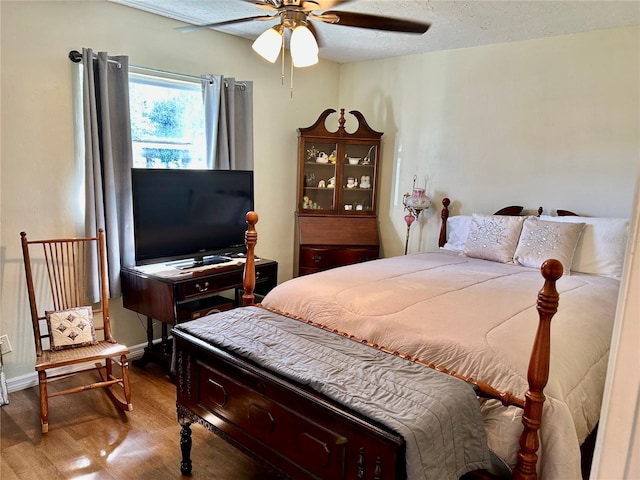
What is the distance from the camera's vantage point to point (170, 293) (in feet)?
9.58

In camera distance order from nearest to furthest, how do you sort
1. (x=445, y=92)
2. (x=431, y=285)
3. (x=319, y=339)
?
(x=319, y=339) → (x=431, y=285) → (x=445, y=92)

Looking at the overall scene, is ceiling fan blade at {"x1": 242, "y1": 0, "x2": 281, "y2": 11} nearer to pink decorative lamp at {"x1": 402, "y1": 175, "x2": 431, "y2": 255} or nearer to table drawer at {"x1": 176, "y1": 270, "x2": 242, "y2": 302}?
table drawer at {"x1": 176, "y1": 270, "x2": 242, "y2": 302}

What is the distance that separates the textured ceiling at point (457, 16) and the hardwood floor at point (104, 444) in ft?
7.94

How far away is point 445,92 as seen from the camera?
4078mm

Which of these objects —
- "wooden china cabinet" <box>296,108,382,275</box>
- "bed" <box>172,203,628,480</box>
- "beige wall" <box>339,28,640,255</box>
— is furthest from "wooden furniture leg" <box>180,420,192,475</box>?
"beige wall" <box>339,28,640,255</box>

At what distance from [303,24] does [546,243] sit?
2.18 m

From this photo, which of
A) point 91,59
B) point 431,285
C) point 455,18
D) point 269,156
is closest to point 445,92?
point 455,18

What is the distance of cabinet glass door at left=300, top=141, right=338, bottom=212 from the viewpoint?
14.6 feet

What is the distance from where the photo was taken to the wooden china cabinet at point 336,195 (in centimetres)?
430

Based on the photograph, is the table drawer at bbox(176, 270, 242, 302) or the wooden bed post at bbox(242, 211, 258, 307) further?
the table drawer at bbox(176, 270, 242, 302)

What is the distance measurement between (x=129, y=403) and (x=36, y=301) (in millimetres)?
925

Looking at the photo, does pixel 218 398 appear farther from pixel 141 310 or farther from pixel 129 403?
pixel 141 310

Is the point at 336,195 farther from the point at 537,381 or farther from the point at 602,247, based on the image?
the point at 537,381

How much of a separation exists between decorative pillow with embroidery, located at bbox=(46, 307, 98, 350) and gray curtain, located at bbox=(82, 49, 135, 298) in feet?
1.32
